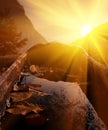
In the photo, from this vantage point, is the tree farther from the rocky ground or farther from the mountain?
the rocky ground

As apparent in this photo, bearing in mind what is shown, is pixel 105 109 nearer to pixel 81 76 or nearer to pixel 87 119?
pixel 87 119

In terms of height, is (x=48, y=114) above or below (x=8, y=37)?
below

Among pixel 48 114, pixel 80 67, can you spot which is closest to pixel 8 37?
pixel 80 67

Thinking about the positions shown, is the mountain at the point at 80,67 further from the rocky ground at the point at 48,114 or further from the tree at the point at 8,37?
the tree at the point at 8,37

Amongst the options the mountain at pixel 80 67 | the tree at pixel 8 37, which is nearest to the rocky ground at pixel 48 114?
the mountain at pixel 80 67

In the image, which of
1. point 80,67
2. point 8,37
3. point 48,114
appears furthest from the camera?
point 8,37

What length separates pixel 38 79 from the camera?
19.3 feet

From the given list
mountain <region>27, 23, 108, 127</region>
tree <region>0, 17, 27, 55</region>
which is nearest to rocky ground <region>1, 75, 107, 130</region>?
mountain <region>27, 23, 108, 127</region>

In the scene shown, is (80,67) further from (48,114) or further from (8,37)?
(8,37)

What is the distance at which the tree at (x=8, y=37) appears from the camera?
28.6 meters

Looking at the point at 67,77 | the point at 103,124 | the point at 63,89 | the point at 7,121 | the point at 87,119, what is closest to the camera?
the point at 7,121

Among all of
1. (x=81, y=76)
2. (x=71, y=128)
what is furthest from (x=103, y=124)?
(x=81, y=76)

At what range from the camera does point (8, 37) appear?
101 ft

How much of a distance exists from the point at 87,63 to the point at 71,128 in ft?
4.02
